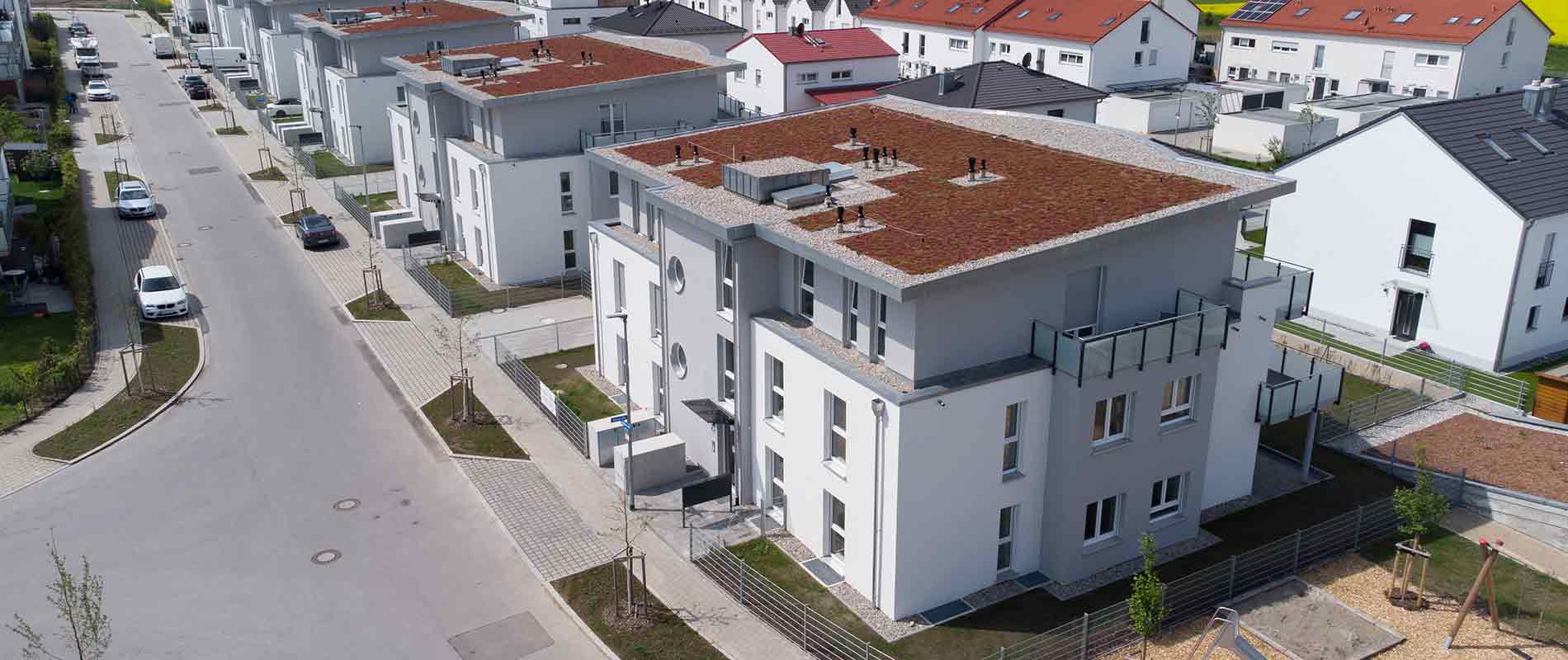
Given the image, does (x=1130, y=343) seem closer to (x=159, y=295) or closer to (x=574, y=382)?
(x=574, y=382)

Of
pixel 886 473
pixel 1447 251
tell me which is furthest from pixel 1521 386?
pixel 886 473

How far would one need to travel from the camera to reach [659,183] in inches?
970

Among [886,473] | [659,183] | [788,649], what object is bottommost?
[788,649]

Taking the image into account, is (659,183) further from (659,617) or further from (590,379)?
(659,617)

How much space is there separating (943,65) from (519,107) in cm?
3801

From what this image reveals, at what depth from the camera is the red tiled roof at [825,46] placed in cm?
5888

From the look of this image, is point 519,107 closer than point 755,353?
No

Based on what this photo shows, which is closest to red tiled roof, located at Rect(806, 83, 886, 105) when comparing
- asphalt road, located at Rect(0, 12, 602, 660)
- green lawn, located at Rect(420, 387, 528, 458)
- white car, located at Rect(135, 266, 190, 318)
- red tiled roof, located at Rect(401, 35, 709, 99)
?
red tiled roof, located at Rect(401, 35, 709, 99)

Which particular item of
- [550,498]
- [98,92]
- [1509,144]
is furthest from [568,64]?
[98,92]

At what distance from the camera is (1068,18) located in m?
62.9

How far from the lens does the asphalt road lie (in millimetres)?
19828

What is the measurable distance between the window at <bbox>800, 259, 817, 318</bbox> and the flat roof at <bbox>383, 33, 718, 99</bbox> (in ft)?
54.1

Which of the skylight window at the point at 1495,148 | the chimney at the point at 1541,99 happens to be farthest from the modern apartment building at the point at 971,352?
the chimney at the point at 1541,99

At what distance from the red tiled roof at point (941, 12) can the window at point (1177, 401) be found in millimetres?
48428
